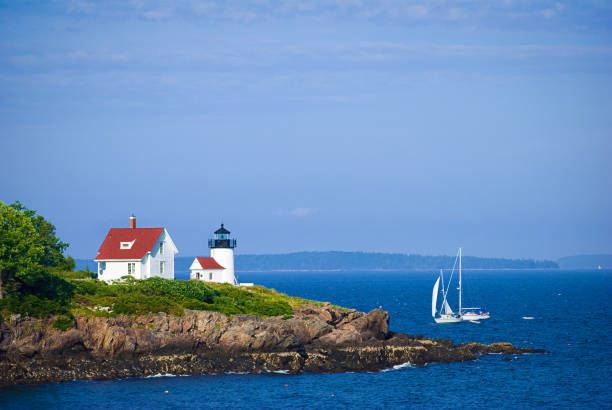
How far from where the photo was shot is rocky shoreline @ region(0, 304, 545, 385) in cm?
4878

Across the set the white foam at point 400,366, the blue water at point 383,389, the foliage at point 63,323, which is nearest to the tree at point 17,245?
the foliage at point 63,323

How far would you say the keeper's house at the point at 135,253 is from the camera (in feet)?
230

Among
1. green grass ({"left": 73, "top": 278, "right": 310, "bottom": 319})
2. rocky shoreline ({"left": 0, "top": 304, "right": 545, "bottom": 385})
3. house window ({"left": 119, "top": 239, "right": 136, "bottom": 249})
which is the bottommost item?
rocky shoreline ({"left": 0, "top": 304, "right": 545, "bottom": 385})

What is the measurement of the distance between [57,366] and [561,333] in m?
53.4

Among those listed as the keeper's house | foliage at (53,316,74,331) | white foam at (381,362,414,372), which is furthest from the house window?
white foam at (381,362,414,372)

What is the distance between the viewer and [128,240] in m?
72.2

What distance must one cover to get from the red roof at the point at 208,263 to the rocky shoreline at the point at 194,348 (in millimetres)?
23813

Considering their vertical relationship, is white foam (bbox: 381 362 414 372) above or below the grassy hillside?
below

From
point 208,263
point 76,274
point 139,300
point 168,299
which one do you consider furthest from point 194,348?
point 208,263

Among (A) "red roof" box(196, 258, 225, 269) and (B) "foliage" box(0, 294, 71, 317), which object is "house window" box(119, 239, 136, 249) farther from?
(B) "foliage" box(0, 294, 71, 317)

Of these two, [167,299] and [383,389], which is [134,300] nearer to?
[167,299]

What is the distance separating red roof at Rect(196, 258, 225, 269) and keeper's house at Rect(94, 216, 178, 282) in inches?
292

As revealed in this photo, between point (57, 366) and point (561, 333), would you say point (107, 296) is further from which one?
point (561, 333)

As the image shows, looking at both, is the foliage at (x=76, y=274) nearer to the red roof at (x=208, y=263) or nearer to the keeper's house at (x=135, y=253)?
the keeper's house at (x=135, y=253)
